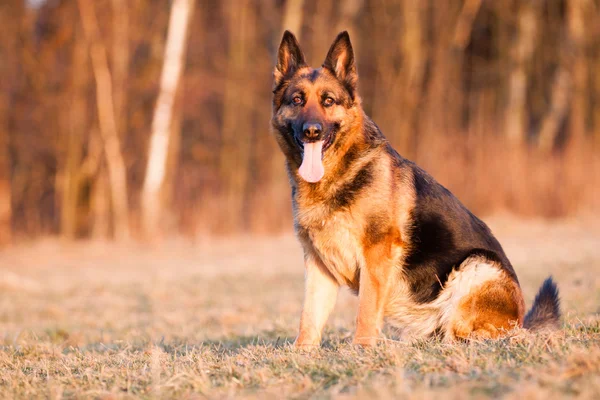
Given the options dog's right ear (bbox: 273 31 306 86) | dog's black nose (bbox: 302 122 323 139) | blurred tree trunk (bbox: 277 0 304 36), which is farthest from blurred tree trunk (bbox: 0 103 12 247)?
dog's black nose (bbox: 302 122 323 139)

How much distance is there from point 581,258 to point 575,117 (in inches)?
490

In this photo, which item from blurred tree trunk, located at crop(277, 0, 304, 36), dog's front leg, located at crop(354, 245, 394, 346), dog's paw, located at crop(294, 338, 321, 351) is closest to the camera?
dog's paw, located at crop(294, 338, 321, 351)

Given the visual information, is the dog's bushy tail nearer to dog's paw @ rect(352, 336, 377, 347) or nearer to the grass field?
the grass field

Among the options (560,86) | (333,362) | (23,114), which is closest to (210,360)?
(333,362)

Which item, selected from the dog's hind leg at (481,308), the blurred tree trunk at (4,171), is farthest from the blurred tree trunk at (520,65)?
the dog's hind leg at (481,308)

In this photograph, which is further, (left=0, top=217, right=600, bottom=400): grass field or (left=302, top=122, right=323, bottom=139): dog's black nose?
(left=302, top=122, right=323, bottom=139): dog's black nose

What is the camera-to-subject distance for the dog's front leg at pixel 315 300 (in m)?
5.26

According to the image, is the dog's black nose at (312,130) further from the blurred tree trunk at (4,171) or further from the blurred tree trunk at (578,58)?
the blurred tree trunk at (578,58)

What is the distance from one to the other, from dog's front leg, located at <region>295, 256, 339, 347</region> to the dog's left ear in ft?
4.85

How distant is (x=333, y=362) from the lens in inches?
162

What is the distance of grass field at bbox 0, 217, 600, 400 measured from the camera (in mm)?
3578

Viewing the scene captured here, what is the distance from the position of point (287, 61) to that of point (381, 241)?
187 centimetres

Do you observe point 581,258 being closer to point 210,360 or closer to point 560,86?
point 210,360

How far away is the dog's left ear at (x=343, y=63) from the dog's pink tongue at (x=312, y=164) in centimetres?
66
